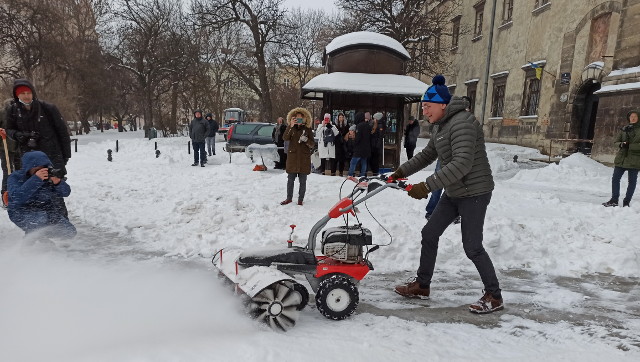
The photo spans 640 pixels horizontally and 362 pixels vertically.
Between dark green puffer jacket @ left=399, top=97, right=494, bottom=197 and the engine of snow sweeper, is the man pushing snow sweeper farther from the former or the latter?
the engine of snow sweeper

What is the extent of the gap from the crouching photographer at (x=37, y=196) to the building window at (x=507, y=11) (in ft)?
75.5

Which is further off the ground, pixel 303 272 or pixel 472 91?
pixel 472 91

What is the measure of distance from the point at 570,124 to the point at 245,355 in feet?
58.4

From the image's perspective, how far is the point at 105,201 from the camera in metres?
7.86

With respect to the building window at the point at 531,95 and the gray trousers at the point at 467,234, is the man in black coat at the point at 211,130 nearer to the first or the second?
the gray trousers at the point at 467,234

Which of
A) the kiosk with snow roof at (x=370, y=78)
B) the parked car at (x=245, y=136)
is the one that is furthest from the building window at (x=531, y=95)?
the parked car at (x=245, y=136)

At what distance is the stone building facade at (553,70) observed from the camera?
13.4 meters

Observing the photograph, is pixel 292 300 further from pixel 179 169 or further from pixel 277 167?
pixel 179 169

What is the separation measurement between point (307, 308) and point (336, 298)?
1.16 feet

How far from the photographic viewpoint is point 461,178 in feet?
11.1

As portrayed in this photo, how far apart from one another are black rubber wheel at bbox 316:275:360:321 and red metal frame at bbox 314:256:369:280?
0.12m

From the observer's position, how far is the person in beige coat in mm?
7215

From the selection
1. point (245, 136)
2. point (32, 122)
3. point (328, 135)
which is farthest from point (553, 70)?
point (32, 122)

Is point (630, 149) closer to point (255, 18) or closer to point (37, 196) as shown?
point (37, 196)
